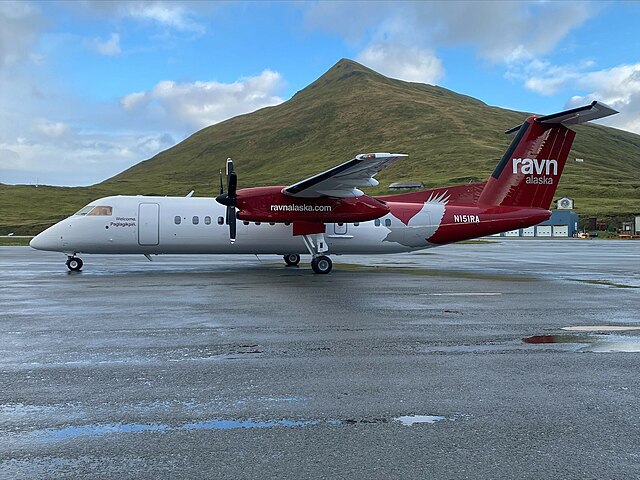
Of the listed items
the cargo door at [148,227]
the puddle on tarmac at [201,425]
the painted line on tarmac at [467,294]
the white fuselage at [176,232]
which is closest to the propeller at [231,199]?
the white fuselage at [176,232]

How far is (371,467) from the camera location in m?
4.36

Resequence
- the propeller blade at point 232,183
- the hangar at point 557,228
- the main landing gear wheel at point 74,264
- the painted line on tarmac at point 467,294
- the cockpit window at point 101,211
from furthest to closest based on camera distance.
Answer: the hangar at point 557,228
the main landing gear wheel at point 74,264
the cockpit window at point 101,211
the propeller blade at point 232,183
the painted line on tarmac at point 467,294

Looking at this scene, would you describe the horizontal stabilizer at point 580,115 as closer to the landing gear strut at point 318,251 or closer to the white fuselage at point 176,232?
the white fuselage at point 176,232

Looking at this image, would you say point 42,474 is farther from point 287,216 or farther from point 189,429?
point 287,216

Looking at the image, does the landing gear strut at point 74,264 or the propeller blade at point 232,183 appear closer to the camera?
the propeller blade at point 232,183

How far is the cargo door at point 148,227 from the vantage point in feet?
72.5

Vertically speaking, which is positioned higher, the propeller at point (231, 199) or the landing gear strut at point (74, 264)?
the propeller at point (231, 199)

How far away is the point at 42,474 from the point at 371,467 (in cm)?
244

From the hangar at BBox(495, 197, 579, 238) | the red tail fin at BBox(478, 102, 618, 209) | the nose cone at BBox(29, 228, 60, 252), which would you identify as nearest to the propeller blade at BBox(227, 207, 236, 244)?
the nose cone at BBox(29, 228, 60, 252)

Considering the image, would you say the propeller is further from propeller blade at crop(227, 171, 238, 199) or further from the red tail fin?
the red tail fin

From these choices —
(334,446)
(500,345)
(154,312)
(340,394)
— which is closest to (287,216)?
(154,312)

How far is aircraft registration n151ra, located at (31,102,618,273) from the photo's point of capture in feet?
71.1

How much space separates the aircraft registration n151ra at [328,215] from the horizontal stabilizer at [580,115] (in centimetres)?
5

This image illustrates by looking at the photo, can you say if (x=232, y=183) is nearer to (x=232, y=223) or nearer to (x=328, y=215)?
(x=232, y=223)
